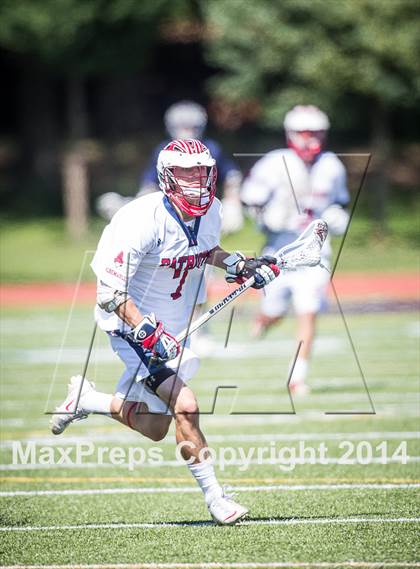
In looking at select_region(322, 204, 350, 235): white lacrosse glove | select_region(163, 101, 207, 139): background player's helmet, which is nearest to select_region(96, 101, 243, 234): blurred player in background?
select_region(163, 101, 207, 139): background player's helmet

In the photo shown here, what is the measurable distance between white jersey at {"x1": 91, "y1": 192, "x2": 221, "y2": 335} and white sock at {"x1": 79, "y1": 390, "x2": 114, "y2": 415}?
43cm

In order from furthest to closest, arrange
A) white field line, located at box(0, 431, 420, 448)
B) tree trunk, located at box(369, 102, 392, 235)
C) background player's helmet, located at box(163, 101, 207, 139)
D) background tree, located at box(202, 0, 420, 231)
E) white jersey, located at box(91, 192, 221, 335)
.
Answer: tree trunk, located at box(369, 102, 392, 235)
background tree, located at box(202, 0, 420, 231)
background player's helmet, located at box(163, 101, 207, 139)
white field line, located at box(0, 431, 420, 448)
white jersey, located at box(91, 192, 221, 335)

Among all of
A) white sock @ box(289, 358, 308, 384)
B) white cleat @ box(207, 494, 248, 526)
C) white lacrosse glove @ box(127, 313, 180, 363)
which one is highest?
white lacrosse glove @ box(127, 313, 180, 363)

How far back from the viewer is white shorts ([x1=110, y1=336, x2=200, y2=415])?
18.3ft

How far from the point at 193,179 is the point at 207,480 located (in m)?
1.41

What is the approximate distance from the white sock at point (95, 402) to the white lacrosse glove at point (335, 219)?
11.2 feet

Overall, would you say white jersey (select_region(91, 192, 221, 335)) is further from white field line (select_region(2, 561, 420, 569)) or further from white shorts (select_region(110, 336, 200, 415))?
white field line (select_region(2, 561, 420, 569))

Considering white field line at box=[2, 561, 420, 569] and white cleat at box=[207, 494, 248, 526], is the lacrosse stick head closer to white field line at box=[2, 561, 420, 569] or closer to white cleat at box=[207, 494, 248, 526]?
white cleat at box=[207, 494, 248, 526]

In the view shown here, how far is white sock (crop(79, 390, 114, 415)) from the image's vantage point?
586cm

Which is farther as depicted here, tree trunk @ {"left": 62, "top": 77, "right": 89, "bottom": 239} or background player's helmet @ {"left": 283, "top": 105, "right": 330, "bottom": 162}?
tree trunk @ {"left": 62, "top": 77, "right": 89, "bottom": 239}

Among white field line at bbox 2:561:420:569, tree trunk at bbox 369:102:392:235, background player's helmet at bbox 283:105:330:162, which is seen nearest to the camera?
white field line at bbox 2:561:420:569

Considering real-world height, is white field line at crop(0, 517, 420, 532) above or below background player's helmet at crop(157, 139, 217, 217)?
below

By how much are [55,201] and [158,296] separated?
2122 cm

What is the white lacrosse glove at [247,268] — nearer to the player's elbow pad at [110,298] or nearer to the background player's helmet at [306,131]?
the player's elbow pad at [110,298]
